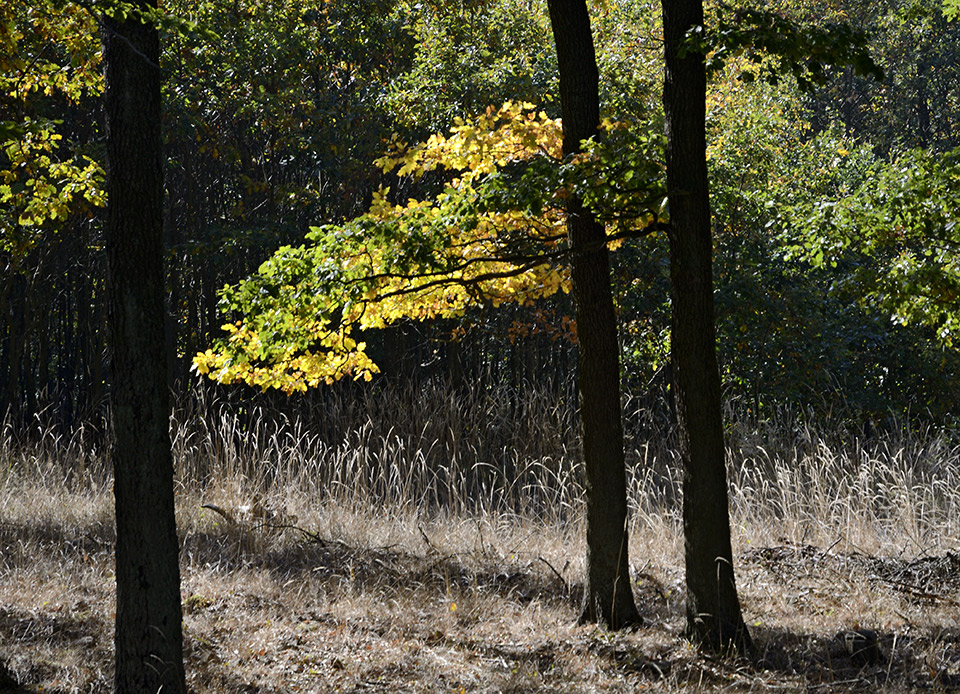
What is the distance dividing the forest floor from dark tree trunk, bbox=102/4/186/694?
2.68ft

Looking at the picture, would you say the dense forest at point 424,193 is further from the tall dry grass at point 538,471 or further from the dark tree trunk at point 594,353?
the dark tree trunk at point 594,353

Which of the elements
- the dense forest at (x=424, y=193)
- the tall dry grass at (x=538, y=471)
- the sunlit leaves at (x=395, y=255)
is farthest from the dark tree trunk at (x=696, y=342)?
the dense forest at (x=424, y=193)

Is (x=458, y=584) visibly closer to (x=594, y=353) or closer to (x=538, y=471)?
(x=594, y=353)

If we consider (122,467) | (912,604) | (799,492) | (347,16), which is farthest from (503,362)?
(122,467)

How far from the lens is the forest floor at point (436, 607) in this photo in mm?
5094

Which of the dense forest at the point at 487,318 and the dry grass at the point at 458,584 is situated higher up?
the dense forest at the point at 487,318

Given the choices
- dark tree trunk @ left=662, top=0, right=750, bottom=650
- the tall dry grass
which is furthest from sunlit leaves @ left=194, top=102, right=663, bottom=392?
the tall dry grass

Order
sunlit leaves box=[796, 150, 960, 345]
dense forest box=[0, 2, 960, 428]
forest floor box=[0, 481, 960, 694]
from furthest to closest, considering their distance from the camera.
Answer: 1. dense forest box=[0, 2, 960, 428]
2. sunlit leaves box=[796, 150, 960, 345]
3. forest floor box=[0, 481, 960, 694]

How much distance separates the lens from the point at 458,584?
686 centimetres

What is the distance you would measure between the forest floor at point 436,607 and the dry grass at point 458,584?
2 cm

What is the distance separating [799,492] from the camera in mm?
8078

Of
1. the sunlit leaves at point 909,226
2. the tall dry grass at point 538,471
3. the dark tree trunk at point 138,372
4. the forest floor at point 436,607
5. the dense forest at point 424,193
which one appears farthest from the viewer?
the dense forest at point 424,193

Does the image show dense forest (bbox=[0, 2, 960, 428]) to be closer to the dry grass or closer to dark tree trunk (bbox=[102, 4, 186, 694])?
the dry grass

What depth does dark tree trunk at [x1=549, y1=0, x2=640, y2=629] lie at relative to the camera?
18.3ft
